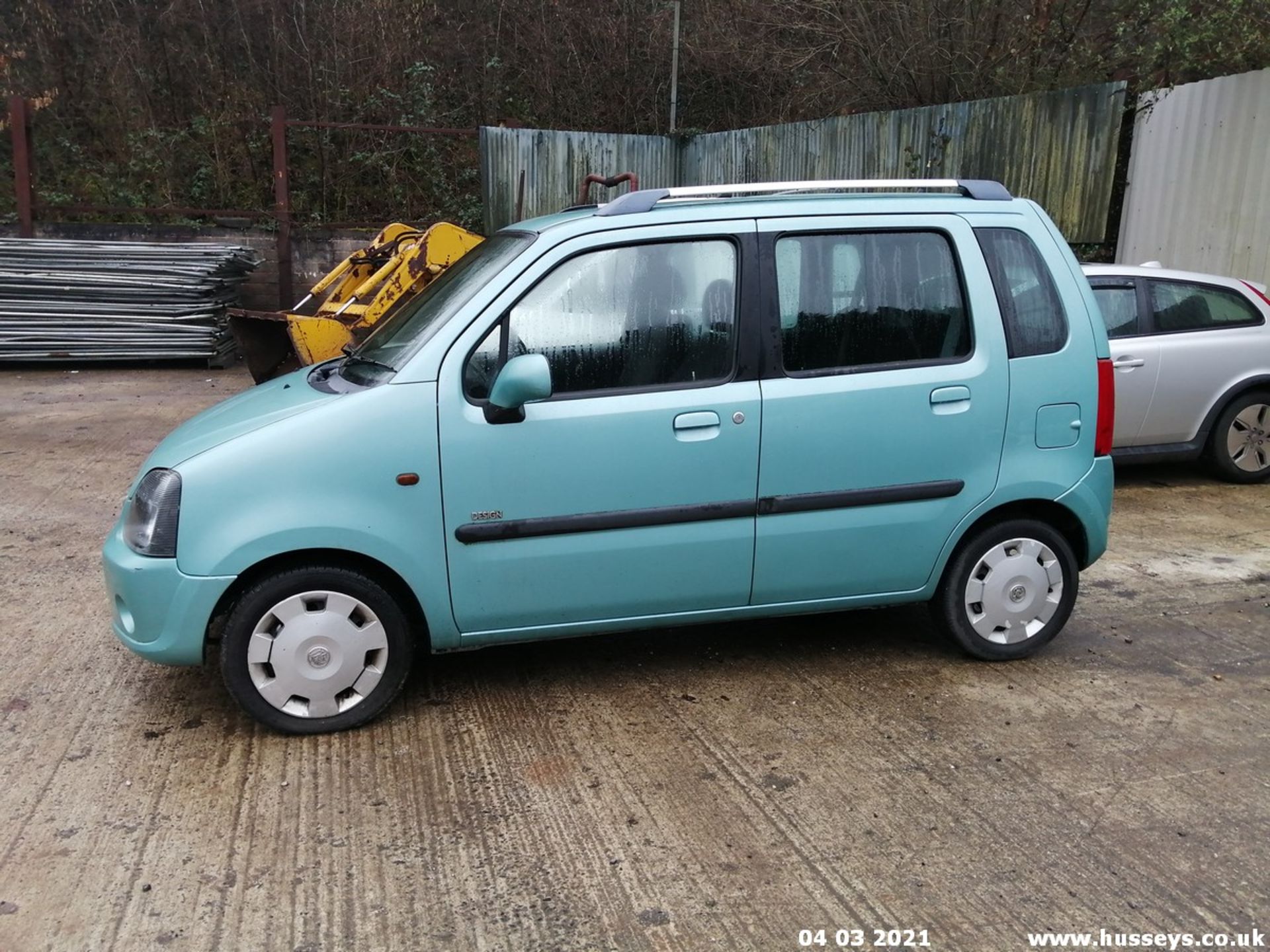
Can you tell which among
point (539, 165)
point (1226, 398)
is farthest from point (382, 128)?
point (1226, 398)

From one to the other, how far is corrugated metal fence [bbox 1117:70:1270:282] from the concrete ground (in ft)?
17.7

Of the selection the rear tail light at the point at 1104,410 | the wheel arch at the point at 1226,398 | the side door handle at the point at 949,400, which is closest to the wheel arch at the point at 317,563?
the side door handle at the point at 949,400

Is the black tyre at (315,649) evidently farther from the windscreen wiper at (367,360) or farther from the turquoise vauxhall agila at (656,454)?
the windscreen wiper at (367,360)

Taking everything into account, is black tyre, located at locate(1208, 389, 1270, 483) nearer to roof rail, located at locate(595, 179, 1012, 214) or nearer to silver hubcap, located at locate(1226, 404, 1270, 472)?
silver hubcap, located at locate(1226, 404, 1270, 472)

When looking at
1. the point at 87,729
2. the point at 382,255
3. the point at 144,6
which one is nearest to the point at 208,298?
the point at 382,255

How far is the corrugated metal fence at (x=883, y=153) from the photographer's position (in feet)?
34.7

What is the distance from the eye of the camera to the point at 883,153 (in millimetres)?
12555

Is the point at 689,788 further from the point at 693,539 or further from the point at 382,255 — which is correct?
the point at 382,255

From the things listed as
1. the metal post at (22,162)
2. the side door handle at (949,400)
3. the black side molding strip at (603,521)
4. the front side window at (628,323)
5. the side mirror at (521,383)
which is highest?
the metal post at (22,162)

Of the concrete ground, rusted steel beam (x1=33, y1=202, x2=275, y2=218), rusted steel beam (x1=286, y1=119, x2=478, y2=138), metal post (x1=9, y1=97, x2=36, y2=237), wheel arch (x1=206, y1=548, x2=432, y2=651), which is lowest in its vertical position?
the concrete ground

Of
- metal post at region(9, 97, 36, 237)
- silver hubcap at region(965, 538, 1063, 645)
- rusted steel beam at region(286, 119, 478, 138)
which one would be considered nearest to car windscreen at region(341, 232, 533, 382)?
silver hubcap at region(965, 538, 1063, 645)

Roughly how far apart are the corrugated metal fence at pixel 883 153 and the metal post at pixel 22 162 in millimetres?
5717

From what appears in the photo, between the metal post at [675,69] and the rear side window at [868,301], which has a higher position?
the metal post at [675,69]

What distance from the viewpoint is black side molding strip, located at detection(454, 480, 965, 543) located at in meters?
3.84
